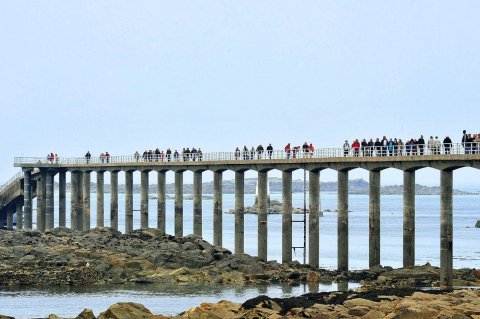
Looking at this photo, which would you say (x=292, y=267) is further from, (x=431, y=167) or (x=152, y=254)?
(x=431, y=167)

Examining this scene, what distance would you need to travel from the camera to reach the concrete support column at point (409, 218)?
66750 mm

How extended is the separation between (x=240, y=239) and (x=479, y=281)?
22.9 meters

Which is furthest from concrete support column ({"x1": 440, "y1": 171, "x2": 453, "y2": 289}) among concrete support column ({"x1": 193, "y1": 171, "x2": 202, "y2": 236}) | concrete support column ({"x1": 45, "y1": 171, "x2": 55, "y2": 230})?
concrete support column ({"x1": 45, "y1": 171, "x2": 55, "y2": 230})

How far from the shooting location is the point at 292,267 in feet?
249

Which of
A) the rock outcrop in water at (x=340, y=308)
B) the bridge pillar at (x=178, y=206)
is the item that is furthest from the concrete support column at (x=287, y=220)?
the rock outcrop in water at (x=340, y=308)

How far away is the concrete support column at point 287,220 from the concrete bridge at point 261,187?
64mm

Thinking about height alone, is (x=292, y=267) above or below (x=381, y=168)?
below

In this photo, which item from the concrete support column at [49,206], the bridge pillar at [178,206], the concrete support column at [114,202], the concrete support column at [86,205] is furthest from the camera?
the concrete support column at [49,206]

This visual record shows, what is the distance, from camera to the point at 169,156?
98.2m

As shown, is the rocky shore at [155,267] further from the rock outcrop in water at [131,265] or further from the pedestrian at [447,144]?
the pedestrian at [447,144]

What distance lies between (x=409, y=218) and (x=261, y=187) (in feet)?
59.7

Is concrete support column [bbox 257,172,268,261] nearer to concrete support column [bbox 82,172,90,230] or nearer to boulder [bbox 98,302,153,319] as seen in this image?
concrete support column [bbox 82,172,90,230]

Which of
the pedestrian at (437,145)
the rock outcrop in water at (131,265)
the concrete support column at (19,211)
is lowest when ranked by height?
the rock outcrop in water at (131,265)

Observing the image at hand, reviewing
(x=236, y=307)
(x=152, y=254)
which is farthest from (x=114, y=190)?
(x=236, y=307)
